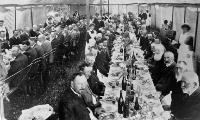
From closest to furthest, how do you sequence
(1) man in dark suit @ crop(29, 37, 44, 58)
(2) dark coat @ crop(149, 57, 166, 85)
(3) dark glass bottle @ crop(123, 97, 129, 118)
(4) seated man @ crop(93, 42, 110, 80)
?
(3) dark glass bottle @ crop(123, 97, 129, 118)
(1) man in dark suit @ crop(29, 37, 44, 58)
(2) dark coat @ crop(149, 57, 166, 85)
(4) seated man @ crop(93, 42, 110, 80)

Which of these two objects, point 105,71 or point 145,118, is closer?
point 145,118

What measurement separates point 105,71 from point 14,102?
1.92 meters

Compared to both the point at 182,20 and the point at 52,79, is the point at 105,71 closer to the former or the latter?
the point at 52,79

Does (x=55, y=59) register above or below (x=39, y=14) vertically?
below

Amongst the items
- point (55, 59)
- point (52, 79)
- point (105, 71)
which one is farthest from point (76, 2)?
point (105, 71)

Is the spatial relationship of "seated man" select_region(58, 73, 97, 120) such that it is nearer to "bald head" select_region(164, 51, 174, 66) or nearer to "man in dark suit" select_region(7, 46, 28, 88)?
"man in dark suit" select_region(7, 46, 28, 88)

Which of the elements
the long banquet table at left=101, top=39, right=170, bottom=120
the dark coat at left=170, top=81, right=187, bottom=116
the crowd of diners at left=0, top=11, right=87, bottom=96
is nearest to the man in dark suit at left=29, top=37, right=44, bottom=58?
the crowd of diners at left=0, top=11, right=87, bottom=96

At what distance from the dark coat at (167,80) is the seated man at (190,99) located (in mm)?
129

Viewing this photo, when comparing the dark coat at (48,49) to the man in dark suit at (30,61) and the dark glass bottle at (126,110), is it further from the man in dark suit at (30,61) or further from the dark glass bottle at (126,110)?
the dark glass bottle at (126,110)

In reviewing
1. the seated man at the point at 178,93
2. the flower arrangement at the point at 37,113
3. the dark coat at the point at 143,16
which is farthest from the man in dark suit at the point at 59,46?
the seated man at the point at 178,93

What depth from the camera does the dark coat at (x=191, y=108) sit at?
314 cm

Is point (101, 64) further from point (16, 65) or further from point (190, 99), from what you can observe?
point (16, 65)

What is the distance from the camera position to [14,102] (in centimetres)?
230

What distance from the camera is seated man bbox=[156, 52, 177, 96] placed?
3.18m
